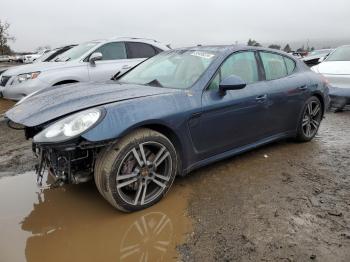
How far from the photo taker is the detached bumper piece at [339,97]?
7.59m

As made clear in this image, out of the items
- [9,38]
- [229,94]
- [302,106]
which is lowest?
[9,38]

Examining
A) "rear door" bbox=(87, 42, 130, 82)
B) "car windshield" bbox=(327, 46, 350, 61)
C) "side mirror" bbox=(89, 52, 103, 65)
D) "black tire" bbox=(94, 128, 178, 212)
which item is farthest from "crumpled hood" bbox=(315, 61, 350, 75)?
"black tire" bbox=(94, 128, 178, 212)

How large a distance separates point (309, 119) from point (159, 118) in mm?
2973

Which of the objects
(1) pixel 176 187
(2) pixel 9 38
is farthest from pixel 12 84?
(2) pixel 9 38

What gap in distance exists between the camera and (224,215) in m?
3.20

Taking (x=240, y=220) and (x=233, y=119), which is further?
(x=233, y=119)

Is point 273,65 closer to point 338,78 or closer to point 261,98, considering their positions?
point 261,98

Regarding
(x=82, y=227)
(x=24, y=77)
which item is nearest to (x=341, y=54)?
(x=24, y=77)

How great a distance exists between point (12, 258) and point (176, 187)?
173 cm

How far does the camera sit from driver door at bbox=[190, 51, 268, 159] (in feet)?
12.1

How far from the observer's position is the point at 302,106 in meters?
5.04

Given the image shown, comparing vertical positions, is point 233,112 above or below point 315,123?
above

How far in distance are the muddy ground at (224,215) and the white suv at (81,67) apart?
2789mm

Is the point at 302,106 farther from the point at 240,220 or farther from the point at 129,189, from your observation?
the point at 129,189
